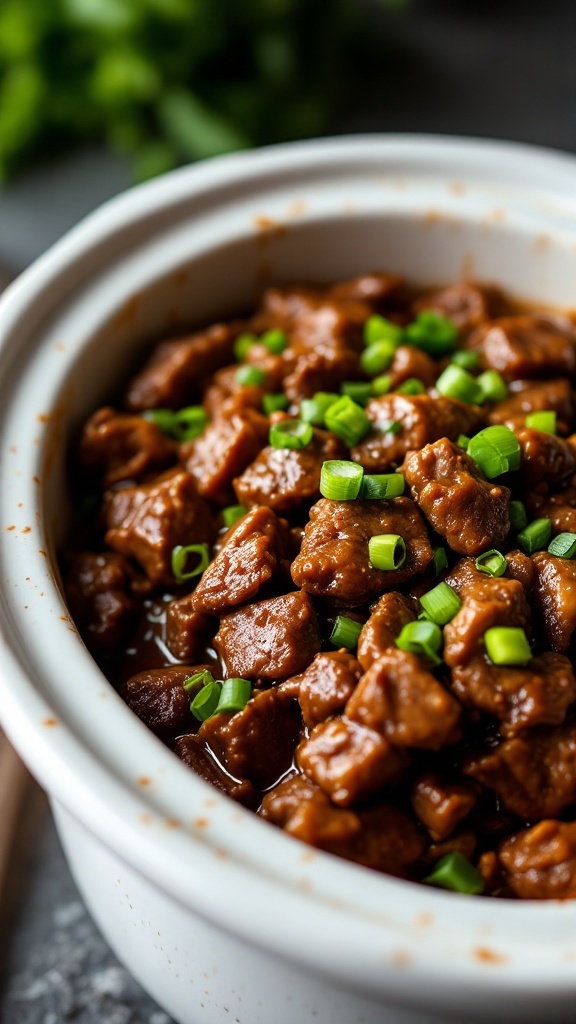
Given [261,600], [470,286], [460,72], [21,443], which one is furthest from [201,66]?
[261,600]

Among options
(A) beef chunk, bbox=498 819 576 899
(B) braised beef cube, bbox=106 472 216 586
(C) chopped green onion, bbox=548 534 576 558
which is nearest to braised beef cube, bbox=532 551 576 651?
(C) chopped green onion, bbox=548 534 576 558

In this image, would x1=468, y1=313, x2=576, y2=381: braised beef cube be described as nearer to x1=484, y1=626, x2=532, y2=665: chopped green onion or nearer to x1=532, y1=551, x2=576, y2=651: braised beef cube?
x1=532, y1=551, x2=576, y2=651: braised beef cube

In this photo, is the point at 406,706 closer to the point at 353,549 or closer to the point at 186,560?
the point at 353,549

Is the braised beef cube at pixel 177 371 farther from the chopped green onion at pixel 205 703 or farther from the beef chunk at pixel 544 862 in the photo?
the beef chunk at pixel 544 862

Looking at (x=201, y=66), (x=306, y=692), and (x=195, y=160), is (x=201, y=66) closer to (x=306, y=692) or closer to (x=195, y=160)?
(x=195, y=160)

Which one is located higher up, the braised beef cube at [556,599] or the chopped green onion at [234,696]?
the chopped green onion at [234,696]

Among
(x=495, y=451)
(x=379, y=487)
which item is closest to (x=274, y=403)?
(x=379, y=487)

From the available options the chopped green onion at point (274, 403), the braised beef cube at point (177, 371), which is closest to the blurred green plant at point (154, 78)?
the braised beef cube at point (177, 371)

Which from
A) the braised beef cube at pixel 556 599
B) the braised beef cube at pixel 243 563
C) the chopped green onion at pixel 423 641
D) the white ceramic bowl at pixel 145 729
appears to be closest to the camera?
the white ceramic bowl at pixel 145 729
